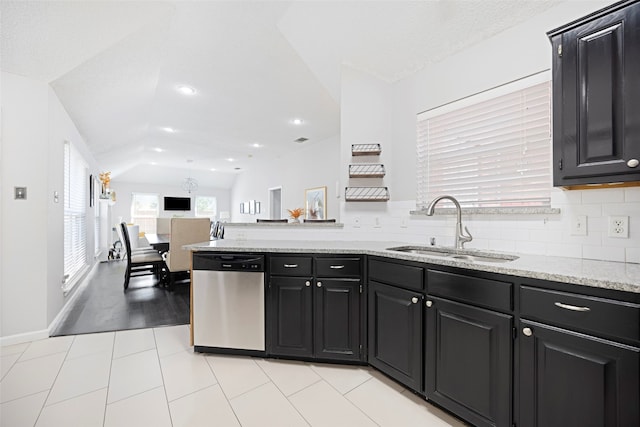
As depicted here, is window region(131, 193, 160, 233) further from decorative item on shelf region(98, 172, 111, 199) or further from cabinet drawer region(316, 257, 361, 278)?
cabinet drawer region(316, 257, 361, 278)

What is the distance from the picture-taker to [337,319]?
2.06 m

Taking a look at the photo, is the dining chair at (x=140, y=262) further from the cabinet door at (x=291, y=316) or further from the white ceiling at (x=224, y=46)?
the cabinet door at (x=291, y=316)

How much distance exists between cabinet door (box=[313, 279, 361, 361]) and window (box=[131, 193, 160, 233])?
419 inches

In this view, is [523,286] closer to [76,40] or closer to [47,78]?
[76,40]

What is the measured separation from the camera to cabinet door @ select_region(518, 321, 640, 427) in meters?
1.03

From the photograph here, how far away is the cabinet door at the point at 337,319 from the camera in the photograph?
2.04 meters

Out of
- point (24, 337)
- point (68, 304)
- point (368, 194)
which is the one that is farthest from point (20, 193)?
point (368, 194)

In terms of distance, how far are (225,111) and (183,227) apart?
1.99 meters

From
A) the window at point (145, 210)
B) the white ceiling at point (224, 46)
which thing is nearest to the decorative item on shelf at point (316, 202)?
the white ceiling at point (224, 46)

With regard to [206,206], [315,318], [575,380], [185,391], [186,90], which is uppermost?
[186,90]

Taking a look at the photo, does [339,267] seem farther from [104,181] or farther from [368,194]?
[104,181]

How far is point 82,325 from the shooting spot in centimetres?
288

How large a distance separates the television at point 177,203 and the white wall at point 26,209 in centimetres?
876

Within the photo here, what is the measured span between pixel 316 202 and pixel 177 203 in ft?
24.1
